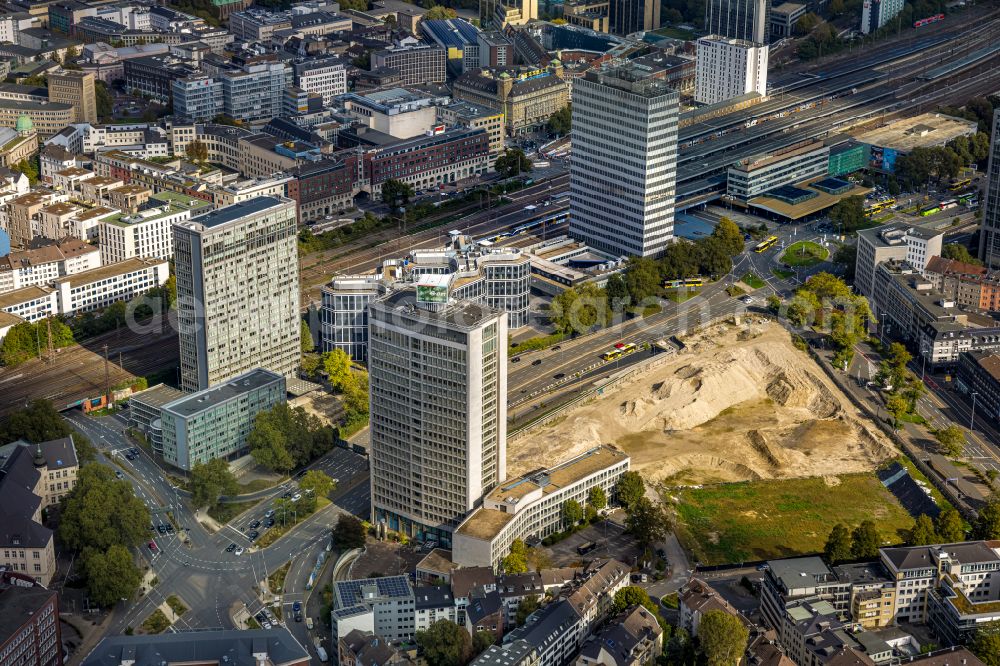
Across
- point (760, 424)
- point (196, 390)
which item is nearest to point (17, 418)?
point (196, 390)

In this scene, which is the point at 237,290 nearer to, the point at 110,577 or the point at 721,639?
the point at 110,577

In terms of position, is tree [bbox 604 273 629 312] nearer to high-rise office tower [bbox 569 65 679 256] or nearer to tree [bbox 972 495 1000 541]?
high-rise office tower [bbox 569 65 679 256]

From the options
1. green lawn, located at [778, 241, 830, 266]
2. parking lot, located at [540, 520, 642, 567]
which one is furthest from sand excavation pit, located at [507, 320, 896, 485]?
green lawn, located at [778, 241, 830, 266]

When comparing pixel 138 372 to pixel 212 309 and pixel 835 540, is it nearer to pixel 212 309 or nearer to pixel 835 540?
pixel 212 309

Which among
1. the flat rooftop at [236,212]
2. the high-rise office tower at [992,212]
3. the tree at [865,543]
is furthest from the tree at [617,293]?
the tree at [865,543]

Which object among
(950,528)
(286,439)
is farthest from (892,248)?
(286,439)

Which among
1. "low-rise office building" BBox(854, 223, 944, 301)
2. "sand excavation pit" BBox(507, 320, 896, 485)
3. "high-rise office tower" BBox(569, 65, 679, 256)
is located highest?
"high-rise office tower" BBox(569, 65, 679, 256)
